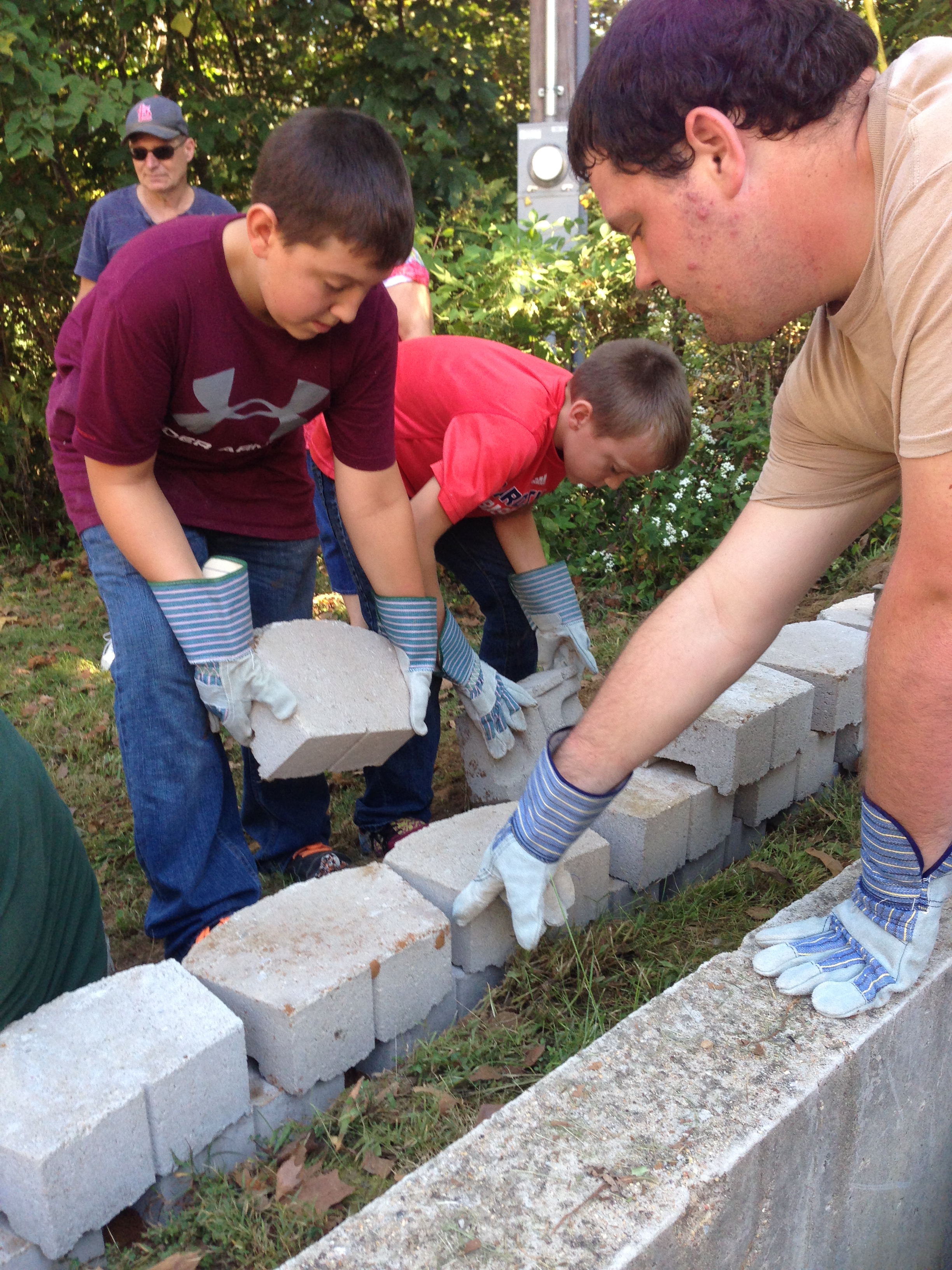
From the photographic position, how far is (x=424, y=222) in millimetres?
7125

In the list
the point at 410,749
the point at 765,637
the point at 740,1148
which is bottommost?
the point at 410,749

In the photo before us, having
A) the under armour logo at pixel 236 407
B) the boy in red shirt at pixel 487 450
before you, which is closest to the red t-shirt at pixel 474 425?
the boy in red shirt at pixel 487 450

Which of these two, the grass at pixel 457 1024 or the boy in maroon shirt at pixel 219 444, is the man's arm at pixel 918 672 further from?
the boy in maroon shirt at pixel 219 444

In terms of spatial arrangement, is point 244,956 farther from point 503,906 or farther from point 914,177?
point 914,177

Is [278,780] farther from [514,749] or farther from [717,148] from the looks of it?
[717,148]

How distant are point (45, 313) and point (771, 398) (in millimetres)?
4974

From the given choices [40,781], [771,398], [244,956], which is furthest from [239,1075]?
[771,398]

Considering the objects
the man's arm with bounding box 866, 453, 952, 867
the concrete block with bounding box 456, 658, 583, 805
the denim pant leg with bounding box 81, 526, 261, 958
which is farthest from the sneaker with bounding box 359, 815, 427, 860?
the man's arm with bounding box 866, 453, 952, 867

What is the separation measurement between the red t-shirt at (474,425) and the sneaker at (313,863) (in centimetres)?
97

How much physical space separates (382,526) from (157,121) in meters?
2.78

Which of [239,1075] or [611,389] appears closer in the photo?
[239,1075]

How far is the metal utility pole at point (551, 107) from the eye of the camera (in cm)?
570

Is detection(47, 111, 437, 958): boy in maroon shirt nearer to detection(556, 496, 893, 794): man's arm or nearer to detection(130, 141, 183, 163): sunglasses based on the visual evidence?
detection(556, 496, 893, 794): man's arm

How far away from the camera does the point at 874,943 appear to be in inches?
70.6
